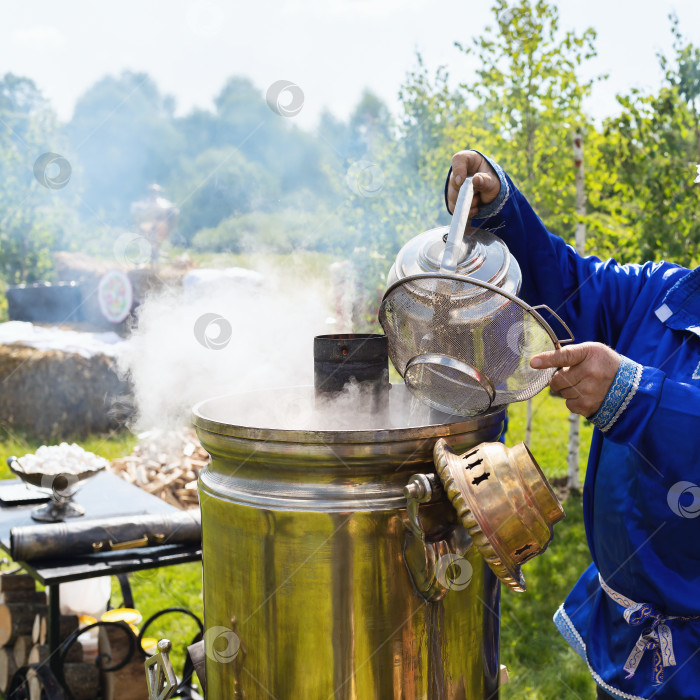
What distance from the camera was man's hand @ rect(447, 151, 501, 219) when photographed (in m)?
1.95

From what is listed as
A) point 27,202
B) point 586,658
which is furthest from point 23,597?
point 27,202

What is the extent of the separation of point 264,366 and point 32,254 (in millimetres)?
13116

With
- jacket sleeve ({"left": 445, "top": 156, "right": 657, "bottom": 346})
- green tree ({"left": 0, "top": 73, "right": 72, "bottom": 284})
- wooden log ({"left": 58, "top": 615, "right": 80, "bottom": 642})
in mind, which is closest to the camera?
jacket sleeve ({"left": 445, "top": 156, "right": 657, "bottom": 346})

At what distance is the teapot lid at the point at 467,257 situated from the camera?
171 centimetres

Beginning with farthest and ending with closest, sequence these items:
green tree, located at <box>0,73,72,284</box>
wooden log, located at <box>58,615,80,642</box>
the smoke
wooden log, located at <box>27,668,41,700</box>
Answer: green tree, located at <box>0,73,72,284</box> < the smoke < wooden log, located at <box>58,615,80,642</box> < wooden log, located at <box>27,668,41,700</box>

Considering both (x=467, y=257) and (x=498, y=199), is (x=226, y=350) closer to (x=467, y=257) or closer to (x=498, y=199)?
(x=498, y=199)

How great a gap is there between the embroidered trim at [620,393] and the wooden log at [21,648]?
333 centimetres

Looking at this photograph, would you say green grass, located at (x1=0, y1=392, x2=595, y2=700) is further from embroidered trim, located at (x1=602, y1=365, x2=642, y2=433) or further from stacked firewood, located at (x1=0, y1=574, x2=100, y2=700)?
embroidered trim, located at (x1=602, y1=365, x2=642, y2=433)

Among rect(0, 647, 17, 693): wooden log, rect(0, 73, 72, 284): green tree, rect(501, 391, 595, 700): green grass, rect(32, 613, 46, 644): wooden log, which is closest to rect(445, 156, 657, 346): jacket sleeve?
rect(501, 391, 595, 700): green grass

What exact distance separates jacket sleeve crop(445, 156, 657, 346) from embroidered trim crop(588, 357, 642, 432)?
2.21 ft

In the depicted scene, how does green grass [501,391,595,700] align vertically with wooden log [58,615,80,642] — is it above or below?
below

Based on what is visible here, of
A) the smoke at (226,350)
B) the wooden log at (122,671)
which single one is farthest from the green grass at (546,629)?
the smoke at (226,350)

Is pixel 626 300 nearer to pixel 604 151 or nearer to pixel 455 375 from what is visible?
pixel 455 375

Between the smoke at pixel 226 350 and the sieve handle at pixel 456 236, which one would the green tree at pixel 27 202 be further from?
the sieve handle at pixel 456 236
